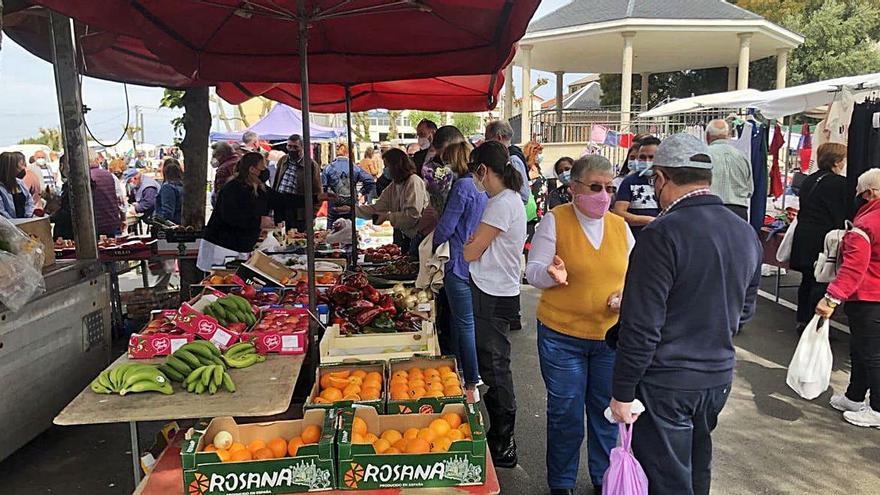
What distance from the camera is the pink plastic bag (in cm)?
246

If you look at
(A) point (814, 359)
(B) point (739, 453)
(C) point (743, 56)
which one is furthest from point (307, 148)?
(C) point (743, 56)

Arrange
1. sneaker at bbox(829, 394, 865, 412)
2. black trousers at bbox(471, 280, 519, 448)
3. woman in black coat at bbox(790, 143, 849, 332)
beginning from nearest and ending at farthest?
black trousers at bbox(471, 280, 519, 448), sneaker at bbox(829, 394, 865, 412), woman in black coat at bbox(790, 143, 849, 332)

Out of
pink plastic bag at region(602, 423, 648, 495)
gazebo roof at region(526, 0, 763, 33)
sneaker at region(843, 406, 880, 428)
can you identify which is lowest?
sneaker at region(843, 406, 880, 428)

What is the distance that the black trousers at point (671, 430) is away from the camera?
97.3 inches

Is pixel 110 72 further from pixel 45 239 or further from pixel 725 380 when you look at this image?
pixel 725 380

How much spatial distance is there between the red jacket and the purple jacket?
2.38m

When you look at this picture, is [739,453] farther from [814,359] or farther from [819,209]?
[819,209]

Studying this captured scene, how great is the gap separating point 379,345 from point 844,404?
358 cm

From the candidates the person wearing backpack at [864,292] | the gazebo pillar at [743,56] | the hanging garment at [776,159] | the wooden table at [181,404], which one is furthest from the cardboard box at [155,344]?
the gazebo pillar at [743,56]

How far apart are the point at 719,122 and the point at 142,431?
6.01 meters

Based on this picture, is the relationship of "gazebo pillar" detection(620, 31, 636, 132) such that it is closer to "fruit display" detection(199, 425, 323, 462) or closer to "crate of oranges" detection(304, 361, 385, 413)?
"crate of oranges" detection(304, 361, 385, 413)

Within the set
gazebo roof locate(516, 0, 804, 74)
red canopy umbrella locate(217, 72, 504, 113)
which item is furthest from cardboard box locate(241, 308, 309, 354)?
gazebo roof locate(516, 0, 804, 74)

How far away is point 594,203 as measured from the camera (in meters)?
3.09

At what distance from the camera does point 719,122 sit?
262 inches
